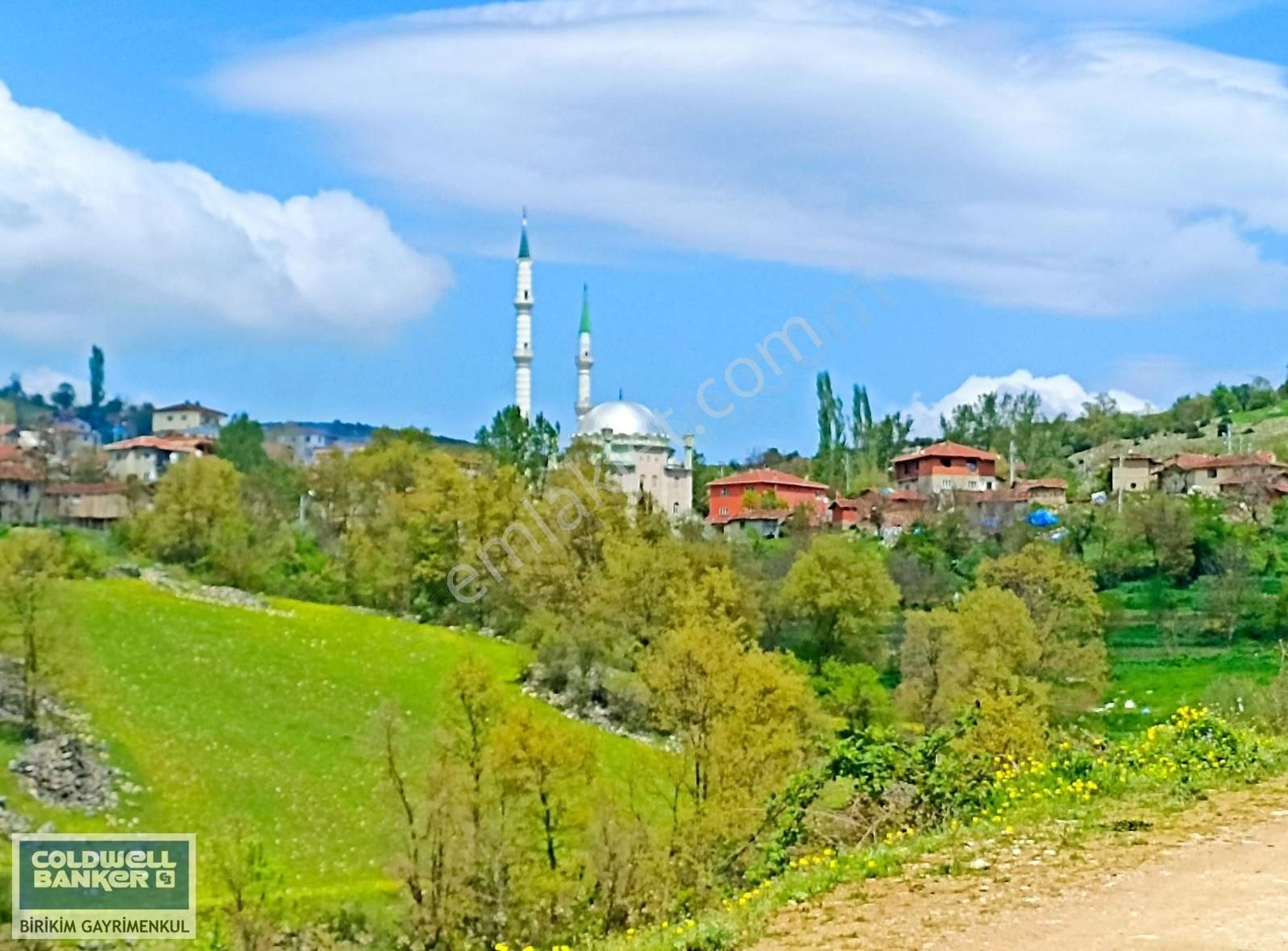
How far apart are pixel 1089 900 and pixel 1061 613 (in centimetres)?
3942

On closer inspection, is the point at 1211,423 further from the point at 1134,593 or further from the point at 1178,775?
the point at 1178,775

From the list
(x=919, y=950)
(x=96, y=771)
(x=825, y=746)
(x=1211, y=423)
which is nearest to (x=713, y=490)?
(x=1211, y=423)

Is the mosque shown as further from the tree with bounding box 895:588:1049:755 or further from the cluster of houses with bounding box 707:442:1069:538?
the tree with bounding box 895:588:1049:755

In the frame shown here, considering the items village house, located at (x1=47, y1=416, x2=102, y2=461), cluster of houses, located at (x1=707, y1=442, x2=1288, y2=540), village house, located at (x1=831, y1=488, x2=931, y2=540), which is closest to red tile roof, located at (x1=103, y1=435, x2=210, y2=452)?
village house, located at (x1=47, y1=416, x2=102, y2=461)

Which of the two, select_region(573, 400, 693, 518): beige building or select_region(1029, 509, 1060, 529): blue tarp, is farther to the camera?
select_region(573, 400, 693, 518): beige building

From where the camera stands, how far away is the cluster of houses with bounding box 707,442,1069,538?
75.0 meters

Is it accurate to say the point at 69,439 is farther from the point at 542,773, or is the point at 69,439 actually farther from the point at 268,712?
the point at 542,773

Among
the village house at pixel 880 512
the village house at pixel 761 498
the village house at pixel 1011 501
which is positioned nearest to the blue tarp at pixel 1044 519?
the village house at pixel 1011 501

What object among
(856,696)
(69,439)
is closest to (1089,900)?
(856,696)

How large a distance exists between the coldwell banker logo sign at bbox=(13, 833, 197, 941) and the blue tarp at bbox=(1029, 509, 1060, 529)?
53.2m

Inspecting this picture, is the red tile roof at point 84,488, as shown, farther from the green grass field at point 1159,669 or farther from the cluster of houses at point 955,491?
the green grass field at point 1159,669

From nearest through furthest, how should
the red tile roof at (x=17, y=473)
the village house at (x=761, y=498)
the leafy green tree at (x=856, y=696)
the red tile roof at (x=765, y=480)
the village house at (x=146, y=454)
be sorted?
the leafy green tree at (x=856, y=696) → the red tile roof at (x=17, y=473) → the village house at (x=761, y=498) → the red tile roof at (x=765, y=480) → the village house at (x=146, y=454)

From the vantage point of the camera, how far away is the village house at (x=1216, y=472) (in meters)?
74.5

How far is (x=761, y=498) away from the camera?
3216 inches
